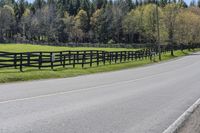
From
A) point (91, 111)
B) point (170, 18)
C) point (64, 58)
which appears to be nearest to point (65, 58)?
point (64, 58)

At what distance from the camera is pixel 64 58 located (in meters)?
36.2

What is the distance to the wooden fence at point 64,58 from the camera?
101 ft

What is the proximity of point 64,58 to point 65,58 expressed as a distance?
2.19 meters

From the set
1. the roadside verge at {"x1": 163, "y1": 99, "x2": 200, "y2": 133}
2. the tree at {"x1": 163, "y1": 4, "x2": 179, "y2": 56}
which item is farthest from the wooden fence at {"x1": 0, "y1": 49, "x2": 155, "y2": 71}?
the tree at {"x1": 163, "y1": 4, "x2": 179, "y2": 56}

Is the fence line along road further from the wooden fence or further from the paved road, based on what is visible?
the paved road

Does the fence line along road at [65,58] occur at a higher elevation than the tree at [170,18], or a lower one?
lower

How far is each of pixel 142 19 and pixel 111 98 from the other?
431 feet

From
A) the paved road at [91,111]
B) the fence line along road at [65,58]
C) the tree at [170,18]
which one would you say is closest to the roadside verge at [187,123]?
the paved road at [91,111]


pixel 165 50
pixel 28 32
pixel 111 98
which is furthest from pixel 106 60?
pixel 28 32

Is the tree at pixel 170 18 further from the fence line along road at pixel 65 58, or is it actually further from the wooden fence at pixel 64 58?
the wooden fence at pixel 64 58

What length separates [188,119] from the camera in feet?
40.1

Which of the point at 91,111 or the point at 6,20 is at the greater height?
the point at 6,20

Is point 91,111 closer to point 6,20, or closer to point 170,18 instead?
point 170,18

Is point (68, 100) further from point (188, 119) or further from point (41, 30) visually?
point (41, 30)
